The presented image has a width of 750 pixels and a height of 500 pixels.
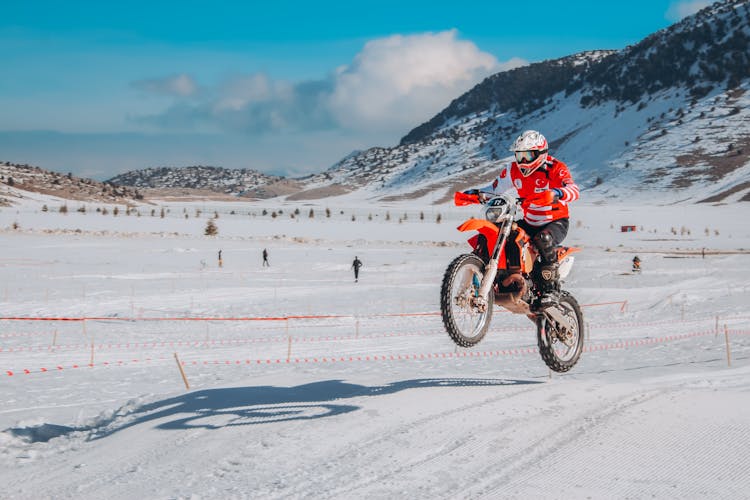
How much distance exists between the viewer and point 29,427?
42.3 ft

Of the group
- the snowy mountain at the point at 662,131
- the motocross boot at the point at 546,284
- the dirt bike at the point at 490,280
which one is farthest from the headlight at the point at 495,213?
the snowy mountain at the point at 662,131

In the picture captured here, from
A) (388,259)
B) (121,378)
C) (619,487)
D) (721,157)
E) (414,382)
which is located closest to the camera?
(619,487)

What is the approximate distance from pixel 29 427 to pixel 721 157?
14116 cm

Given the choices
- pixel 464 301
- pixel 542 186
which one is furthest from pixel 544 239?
pixel 464 301

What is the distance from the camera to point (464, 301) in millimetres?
7215

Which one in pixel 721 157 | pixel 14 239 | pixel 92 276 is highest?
pixel 721 157

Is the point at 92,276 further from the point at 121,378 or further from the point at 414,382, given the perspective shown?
the point at 414,382

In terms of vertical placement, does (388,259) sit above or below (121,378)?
above

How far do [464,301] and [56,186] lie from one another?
132 m

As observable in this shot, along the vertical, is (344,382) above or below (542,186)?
below

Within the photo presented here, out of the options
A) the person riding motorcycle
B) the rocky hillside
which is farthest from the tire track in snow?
the rocky hillside

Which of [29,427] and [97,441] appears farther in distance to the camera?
[29,427]

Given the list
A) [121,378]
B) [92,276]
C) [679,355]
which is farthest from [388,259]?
[121,378]

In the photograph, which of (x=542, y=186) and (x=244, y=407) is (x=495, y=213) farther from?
(x=244, y=407)
